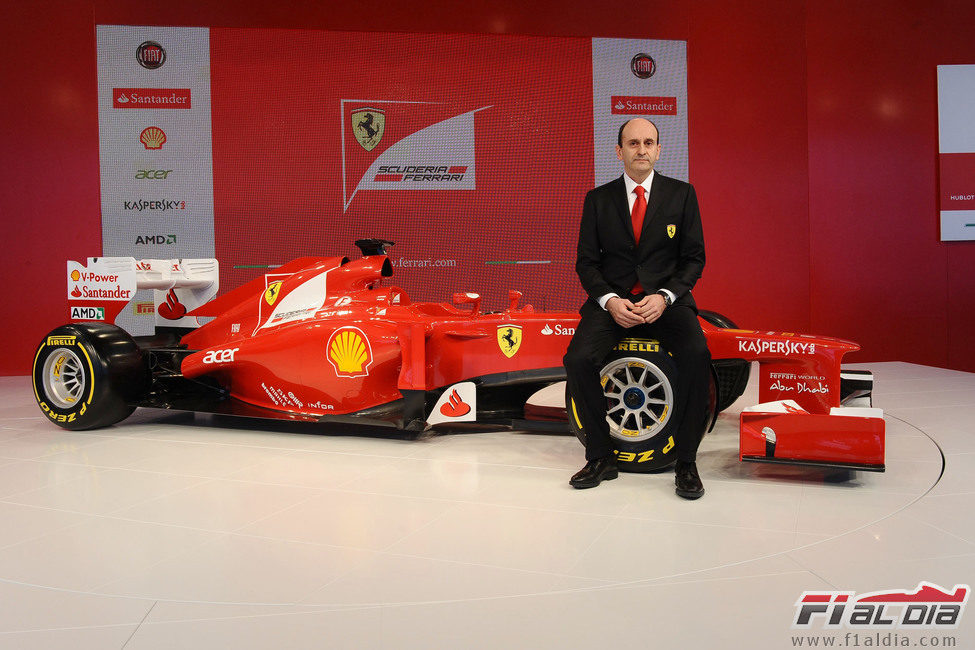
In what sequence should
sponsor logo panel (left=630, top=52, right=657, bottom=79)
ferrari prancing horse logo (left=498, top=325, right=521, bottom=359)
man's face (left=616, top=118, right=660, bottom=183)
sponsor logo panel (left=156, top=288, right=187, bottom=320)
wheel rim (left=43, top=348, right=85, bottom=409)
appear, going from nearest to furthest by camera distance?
Result: man's face (left=616, top=118, right=660, bottom=183)
ferrari prancing horse logo (left=498, top=325, right=521, bottom=359)
wheel rim (left=43, top=348, right=85, bottom=409)
sponsor logo panel (left=156, top=288, right=187, bottom=320)
sponsor logo panel (left=630, top=52, right=657, bottom=79)

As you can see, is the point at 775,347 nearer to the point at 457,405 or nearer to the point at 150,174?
the point at 457,405

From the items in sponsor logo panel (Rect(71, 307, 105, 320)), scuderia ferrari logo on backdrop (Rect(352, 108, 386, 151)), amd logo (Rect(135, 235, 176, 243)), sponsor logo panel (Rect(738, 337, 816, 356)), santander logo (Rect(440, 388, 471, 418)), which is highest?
scuderia ferrari logo on backdrop (Rect(352, 108, 386, 151))

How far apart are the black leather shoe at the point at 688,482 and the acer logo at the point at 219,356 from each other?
107 inches

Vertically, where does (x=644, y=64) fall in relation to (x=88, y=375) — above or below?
above

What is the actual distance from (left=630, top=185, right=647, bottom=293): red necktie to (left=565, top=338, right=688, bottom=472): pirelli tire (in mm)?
296

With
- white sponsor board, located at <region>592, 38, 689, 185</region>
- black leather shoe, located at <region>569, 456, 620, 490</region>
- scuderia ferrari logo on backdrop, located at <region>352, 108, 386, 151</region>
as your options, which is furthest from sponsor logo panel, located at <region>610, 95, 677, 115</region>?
black leather shoe, located at <region>569, 456, 620, 490</region>

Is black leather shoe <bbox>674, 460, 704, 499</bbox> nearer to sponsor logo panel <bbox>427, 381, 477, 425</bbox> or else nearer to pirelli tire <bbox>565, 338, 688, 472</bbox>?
pirelli tire <bbox>565, 338, 688, 472</bbox>

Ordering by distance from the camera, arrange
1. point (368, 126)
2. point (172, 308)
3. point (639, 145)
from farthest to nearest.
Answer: point (368, 126)
point (172, 308)
point (639, 145)

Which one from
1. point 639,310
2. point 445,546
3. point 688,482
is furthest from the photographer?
point 639,310

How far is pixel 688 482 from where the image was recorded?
3027 mm

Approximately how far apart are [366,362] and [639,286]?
1618 millimetres

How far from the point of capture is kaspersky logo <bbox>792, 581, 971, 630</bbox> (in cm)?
189

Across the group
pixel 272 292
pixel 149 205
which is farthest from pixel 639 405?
pixel 149 205

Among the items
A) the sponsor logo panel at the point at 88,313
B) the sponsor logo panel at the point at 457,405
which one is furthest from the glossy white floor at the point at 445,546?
the sponsor logo panel at the point at 88,313
